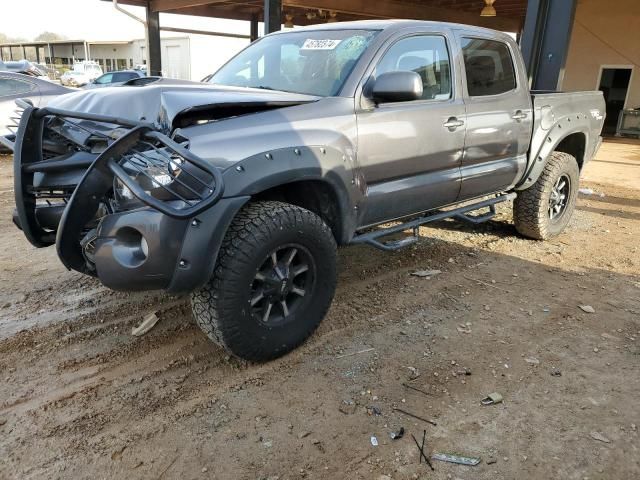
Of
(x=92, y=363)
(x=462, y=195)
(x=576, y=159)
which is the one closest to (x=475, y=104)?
(x=462, y=195)

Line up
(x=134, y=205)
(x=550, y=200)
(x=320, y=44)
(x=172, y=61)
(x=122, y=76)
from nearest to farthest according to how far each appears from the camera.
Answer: (x=134, y=205)
(x=320, y=44)
(x=550, y=200)
(x=122, y=76)
(x=172, y=61)

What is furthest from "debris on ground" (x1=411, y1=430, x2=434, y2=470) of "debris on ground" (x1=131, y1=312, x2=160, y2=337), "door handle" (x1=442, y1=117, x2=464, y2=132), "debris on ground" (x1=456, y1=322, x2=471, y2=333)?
"door handle" (x1=442, y1=117, x2=464, y2=132)

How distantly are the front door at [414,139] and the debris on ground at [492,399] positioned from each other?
4.53 feet

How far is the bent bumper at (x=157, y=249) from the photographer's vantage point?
2.50m

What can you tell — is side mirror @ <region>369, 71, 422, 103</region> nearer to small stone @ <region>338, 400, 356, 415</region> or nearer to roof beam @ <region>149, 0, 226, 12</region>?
small stone @ <region>338, 400, 356, 415</region>

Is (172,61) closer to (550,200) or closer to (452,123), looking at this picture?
(550,200)

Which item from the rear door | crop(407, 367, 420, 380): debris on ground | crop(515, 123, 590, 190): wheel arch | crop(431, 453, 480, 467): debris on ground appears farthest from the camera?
crop(515, 123, 590, 190): wheel arch

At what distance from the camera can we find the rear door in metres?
4.25

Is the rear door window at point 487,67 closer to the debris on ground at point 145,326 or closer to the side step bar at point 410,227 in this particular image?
the side step bar at point 410,227

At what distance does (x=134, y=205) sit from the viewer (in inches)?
105

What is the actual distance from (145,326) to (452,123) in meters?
2.64

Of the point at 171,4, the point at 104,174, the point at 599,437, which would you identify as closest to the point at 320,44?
the point at 104,174

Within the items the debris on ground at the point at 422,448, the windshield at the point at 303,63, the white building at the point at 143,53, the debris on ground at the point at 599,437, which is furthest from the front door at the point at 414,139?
the white building at the point at 143,53

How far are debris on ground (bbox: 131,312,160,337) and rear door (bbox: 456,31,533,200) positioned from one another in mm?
2593
